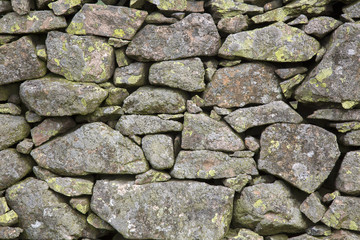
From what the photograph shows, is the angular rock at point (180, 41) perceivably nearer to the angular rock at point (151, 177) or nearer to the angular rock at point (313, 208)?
the angular rock at point (151, 177)

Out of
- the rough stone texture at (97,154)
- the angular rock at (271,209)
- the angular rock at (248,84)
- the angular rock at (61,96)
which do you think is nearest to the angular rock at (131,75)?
the angular rock at (61,96)

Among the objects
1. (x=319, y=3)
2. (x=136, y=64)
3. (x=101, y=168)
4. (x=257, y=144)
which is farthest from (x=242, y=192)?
(x=319, y=3)

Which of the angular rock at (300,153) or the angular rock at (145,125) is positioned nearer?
the angular rock at (300,153)

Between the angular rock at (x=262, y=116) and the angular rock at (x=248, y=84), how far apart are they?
101mm

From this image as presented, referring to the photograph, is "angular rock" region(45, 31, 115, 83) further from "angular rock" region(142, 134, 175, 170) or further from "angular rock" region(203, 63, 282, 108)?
"angular rock" region(203, 63, 282, 108)

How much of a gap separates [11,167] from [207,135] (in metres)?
2.55

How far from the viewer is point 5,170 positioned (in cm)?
387

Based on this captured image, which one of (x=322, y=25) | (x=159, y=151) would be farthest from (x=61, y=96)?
(x=322, y=25)

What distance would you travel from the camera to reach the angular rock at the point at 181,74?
373 centimetres

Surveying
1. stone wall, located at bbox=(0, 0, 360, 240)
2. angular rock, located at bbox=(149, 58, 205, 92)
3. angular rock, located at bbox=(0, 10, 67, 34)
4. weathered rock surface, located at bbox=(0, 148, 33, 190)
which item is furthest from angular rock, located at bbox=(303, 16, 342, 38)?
weathered rock surface, located at bbox=(0, 148, 33, 190)

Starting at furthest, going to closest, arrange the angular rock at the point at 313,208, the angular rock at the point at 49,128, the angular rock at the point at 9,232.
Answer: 1. the angular rock at the point at 49,128
2. the angular rock at the point at 9,232
3. the angular rock at the point at 313,208

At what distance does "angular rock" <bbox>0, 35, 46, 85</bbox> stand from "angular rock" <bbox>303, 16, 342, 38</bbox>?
3.41 m

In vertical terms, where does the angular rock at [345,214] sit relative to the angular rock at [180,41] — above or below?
below

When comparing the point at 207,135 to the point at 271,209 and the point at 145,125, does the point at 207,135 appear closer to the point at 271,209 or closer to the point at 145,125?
the point at 145,125
